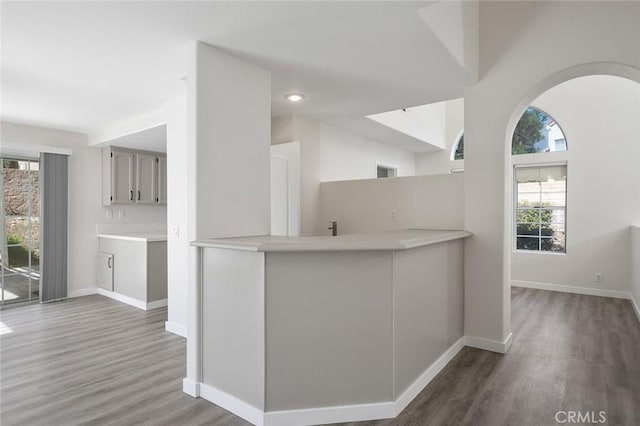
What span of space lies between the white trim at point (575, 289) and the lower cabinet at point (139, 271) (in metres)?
5.38

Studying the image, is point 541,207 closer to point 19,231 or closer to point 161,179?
point 161,179

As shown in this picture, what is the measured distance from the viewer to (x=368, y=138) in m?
5.71

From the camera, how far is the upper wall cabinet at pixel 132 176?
524cm

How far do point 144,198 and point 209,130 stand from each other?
12.2 feet

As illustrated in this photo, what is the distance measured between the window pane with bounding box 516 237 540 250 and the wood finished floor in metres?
1.78

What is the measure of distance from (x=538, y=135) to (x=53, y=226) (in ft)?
24.1

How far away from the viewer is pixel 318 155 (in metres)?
4.49

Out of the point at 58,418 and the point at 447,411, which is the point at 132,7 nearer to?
the point at 58,418

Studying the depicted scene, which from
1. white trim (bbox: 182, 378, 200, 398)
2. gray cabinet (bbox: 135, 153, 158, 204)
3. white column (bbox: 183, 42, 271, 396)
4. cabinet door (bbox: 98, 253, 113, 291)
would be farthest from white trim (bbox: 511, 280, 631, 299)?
cabinet door (bbox: 98, 253, 113, 291)

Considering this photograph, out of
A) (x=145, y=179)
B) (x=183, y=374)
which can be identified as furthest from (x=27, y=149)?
(x=183, y=374)

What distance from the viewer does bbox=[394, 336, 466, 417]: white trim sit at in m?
2.20

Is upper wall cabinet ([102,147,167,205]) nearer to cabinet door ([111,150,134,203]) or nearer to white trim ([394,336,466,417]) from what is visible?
cabinet door ([111,150,134,203])

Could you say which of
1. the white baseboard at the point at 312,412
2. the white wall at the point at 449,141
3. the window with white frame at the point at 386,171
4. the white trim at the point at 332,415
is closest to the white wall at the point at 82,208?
the white baseboard at the point at 312,412

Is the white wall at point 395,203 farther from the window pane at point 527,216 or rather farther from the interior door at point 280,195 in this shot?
the window pane at point 527,216
